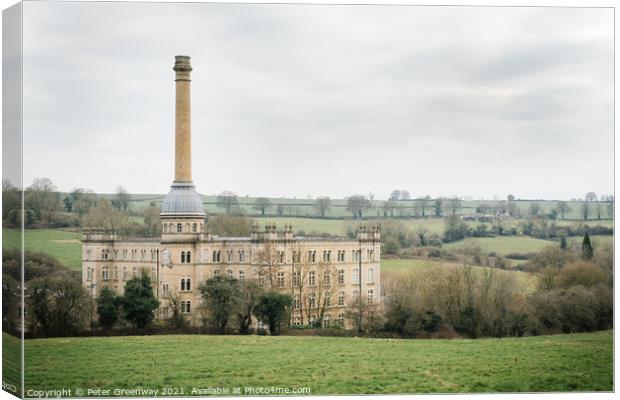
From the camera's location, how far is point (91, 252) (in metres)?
29.5

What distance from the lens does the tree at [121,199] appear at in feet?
98.3

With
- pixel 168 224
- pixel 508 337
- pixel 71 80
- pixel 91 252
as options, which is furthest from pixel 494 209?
pixel 71 80

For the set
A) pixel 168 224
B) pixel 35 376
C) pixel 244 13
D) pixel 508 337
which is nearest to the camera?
pixel 35 376

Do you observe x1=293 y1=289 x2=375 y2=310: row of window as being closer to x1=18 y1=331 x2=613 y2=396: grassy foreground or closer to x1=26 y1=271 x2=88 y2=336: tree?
x1=18 y1=331 x2=613 y2=396: grassy foreground

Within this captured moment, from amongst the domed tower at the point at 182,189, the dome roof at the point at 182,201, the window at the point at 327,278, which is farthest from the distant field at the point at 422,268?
the dome roof at the point at 182,201

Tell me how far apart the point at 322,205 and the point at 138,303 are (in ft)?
24.4

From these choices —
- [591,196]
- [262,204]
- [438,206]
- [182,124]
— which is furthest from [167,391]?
[438,206]

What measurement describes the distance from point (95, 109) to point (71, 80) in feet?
3.39

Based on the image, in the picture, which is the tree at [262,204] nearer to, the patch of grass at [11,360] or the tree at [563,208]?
the tree at [563,208]

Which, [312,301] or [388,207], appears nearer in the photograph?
[312,301]

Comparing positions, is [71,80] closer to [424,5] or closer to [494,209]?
[424,5]

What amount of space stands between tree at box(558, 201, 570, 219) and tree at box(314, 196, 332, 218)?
6.08 m

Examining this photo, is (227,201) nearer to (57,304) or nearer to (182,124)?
(182,124)

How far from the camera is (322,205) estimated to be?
33312 mm
